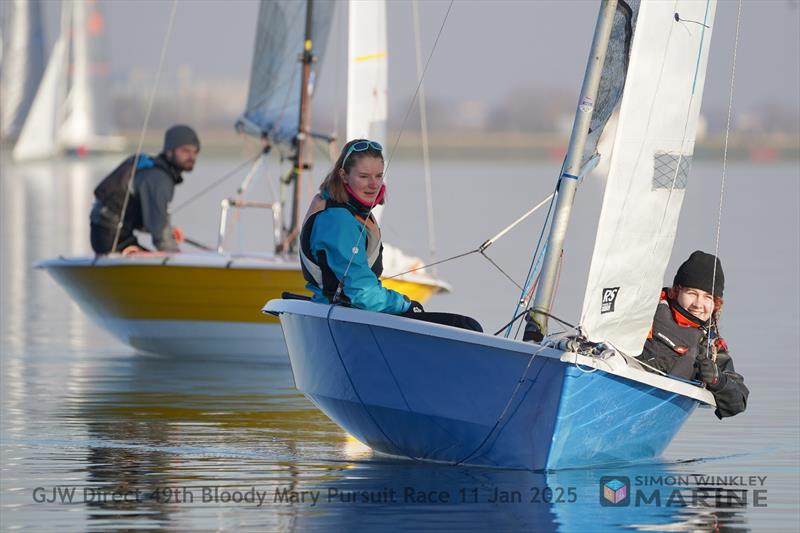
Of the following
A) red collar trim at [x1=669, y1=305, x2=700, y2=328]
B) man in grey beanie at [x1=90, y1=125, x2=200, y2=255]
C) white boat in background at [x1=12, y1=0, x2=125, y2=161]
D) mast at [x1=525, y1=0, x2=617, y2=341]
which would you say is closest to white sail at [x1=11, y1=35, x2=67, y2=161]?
white boat in background at [x1=12, y1=0, x2=125, y2=161]

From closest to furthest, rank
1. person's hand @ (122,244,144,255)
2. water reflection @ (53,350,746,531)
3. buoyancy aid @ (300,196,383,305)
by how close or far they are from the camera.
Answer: water reflection @ (53,350,746,531) → buoyancy aid @ (300,196,383,305) → person's hand @ (122,244,144,255)

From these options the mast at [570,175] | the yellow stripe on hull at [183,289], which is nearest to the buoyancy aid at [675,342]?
the mast at [570,175]

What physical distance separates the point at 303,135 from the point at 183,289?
228 centimetres

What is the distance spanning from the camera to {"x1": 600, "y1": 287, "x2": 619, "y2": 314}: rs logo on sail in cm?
881

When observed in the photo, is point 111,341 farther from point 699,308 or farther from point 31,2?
point 31,2

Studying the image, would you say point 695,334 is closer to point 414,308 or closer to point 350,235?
point 414,308

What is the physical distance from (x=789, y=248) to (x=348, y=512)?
20935 mm

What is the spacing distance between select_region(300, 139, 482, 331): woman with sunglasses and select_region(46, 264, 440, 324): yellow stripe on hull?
4932 mm

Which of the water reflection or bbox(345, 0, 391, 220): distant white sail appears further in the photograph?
bbox(345, 0, 391, 220): distant white sail

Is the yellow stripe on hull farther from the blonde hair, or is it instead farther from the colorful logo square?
the colorful logo square

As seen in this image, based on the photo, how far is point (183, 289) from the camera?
48.0 feet

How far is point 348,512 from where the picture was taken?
8.28 m

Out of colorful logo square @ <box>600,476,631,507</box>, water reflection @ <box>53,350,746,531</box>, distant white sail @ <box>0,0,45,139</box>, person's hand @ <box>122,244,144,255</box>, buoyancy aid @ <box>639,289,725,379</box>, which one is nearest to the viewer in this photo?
water reflection @ <box>53,350,746,531</box>

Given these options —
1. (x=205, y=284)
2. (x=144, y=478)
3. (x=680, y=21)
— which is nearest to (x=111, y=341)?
(x=205, y=284)
